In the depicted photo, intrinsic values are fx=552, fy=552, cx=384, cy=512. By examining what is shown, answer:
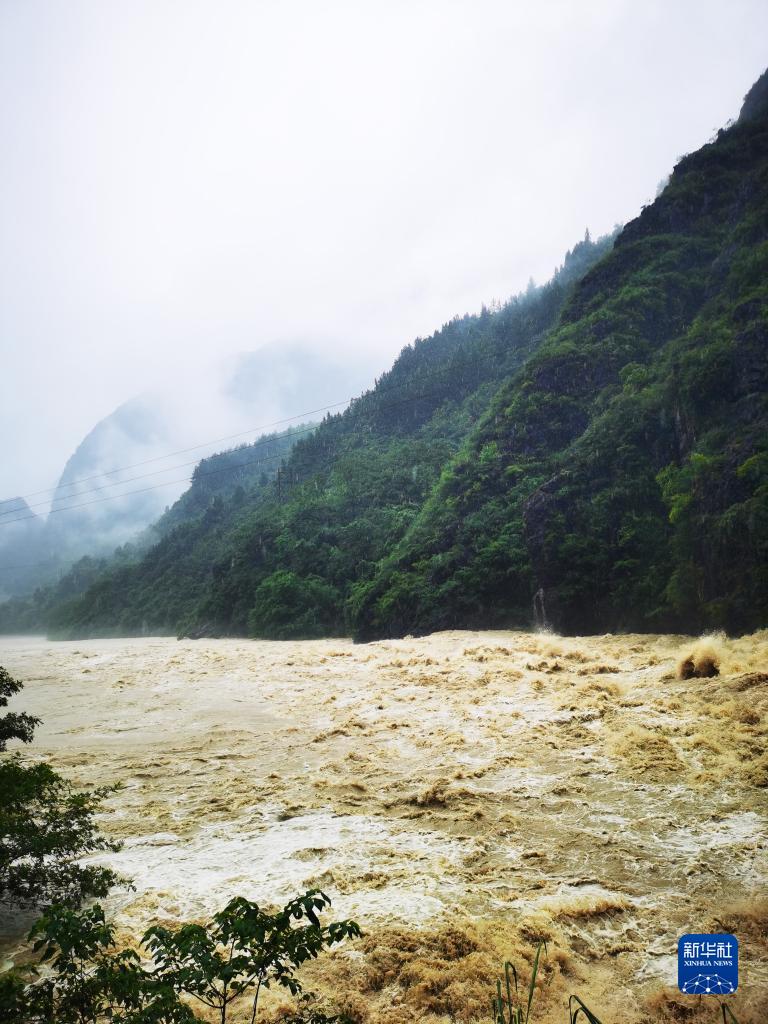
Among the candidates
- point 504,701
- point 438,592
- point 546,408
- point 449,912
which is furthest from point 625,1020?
point 546,408

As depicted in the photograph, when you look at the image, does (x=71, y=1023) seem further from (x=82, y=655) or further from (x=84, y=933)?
(x=82, y=655)

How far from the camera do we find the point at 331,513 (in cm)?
6569

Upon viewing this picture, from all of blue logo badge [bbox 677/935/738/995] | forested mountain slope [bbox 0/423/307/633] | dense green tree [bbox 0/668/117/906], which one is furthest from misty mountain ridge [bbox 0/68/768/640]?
dense green tree [bbox 0/668/117/906]

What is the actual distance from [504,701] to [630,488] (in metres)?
20.4

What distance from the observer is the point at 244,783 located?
39.1 feet

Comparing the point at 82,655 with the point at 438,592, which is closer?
the point at 438,592

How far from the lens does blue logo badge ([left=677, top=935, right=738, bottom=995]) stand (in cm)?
481

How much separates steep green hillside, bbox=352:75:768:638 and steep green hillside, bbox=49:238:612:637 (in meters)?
10.8

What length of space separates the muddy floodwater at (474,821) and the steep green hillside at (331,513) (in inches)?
1359

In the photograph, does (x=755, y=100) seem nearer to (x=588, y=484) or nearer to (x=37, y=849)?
(x=588, y=484)

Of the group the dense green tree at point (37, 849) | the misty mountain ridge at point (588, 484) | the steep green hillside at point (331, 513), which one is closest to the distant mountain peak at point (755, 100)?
the misty mountain ridge at point (588, 484)

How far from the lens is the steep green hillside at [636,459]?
25812 millimetres

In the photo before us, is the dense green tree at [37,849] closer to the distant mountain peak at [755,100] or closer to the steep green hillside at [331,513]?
the steep green hillside at [331,513]

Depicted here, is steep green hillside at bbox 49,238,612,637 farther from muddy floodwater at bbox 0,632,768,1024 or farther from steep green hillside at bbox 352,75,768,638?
muddy floodwater at bbox 0,632,768,1024
